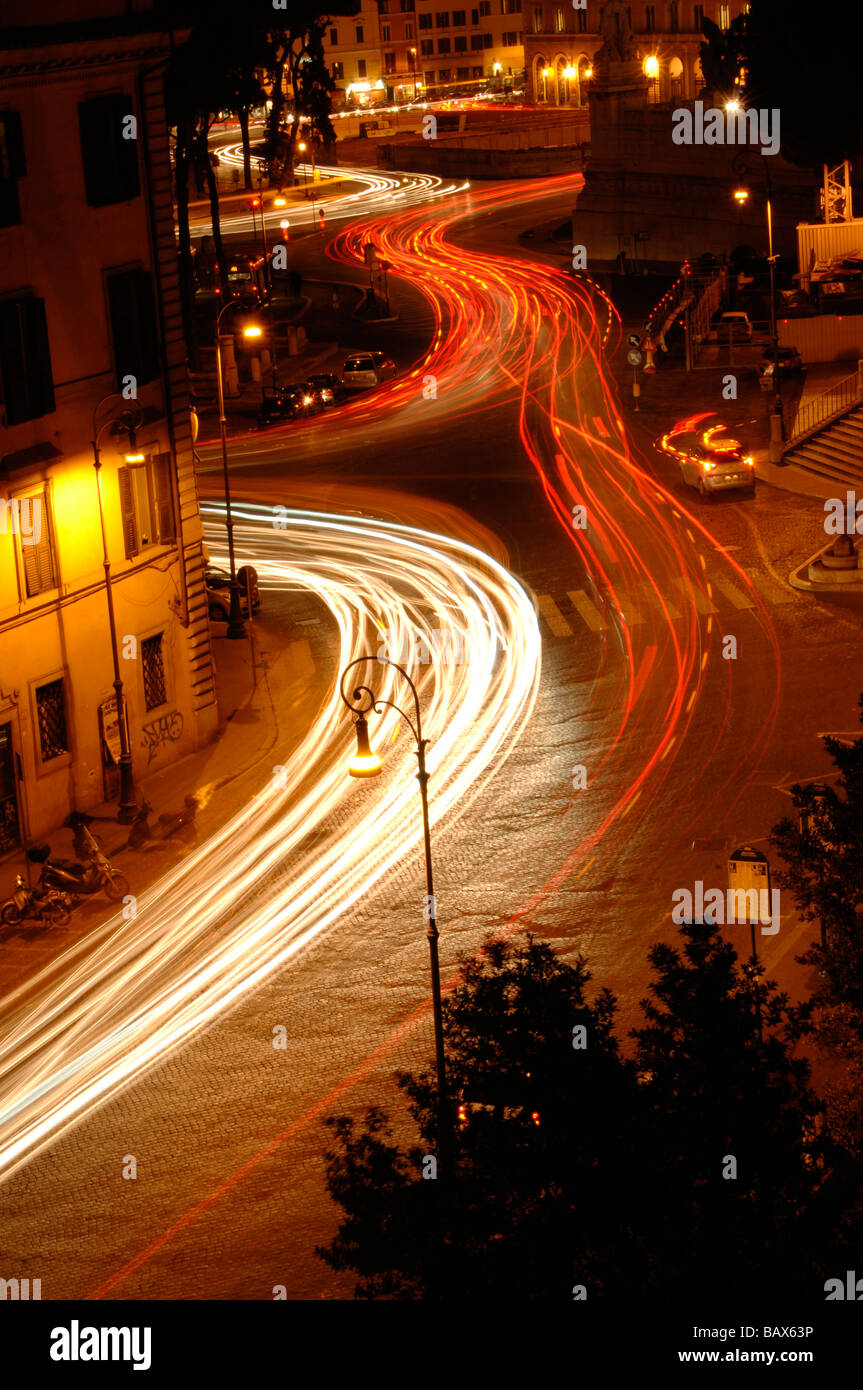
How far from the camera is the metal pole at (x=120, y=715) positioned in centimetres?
2898

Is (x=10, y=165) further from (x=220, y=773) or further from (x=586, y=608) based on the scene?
(x=586, y=608)

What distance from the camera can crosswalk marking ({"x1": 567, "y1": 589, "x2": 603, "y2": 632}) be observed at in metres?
36.8

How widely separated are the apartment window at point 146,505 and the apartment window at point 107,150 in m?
4.59

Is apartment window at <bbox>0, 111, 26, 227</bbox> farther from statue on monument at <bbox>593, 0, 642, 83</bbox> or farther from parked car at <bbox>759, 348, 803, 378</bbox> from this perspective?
statue on monument at <bbox>593, 0, 642, 83</bbox>

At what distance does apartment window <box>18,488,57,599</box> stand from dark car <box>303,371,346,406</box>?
33512 mm

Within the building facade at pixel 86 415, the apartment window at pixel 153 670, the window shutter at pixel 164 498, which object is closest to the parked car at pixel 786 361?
the building facade at pixel 86 415

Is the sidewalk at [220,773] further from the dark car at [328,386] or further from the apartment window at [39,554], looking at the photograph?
the dark car at [328,386]

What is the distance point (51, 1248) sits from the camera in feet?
60.7

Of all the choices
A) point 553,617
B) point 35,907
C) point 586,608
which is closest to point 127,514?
point 35,907

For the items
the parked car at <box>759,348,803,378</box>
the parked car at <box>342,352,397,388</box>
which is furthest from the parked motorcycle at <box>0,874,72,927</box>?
the parked car at <box>342,352,397,388</box>

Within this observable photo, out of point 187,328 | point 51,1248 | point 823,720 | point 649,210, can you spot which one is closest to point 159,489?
point 823,720

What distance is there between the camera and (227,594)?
40.8 meters

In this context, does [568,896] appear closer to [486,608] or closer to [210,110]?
[486,608]

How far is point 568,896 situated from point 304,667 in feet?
40.8
